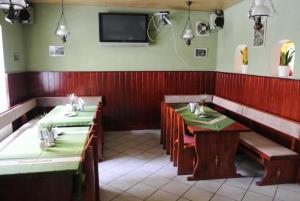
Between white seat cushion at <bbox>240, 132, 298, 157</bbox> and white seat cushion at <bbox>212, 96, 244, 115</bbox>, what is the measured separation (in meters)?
0.80

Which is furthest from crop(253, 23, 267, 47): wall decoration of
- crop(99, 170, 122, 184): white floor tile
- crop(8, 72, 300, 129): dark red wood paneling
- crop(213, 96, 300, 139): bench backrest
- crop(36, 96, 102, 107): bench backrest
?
crop(36, 96, 102, 107): bench backrest

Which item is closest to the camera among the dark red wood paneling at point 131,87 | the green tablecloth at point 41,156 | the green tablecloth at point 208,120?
the green tablecloth at point 41,156

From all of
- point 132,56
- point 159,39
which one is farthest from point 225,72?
point 132,56

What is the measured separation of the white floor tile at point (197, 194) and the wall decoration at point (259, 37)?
2.82m

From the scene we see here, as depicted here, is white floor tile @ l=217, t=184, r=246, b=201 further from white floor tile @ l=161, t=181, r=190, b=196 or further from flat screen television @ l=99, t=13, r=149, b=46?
flat screen television @ l=99, t=13, r=149, b=46

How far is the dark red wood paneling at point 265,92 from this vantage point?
3.72 meters

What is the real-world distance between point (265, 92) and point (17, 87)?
484cm

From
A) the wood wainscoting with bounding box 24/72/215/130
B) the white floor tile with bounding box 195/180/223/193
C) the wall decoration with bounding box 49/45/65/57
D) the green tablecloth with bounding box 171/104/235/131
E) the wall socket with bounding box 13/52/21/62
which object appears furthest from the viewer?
the wood wainscoting with bounding box 24/72/215/130

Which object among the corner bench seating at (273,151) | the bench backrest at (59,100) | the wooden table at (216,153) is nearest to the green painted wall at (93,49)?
the bench backrest at (59,100)

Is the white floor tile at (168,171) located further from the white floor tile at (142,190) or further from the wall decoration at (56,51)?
the wall decoration at (56,51)

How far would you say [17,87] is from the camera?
500 centimetres

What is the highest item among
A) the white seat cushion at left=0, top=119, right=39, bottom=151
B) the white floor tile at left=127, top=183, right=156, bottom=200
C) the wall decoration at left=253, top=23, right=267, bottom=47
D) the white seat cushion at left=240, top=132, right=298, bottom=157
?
the wall decoration at left=253, top=23, right=267, bottom=47

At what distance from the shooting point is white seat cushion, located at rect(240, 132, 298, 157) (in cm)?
342

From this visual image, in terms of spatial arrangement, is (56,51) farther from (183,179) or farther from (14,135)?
(183,179)
